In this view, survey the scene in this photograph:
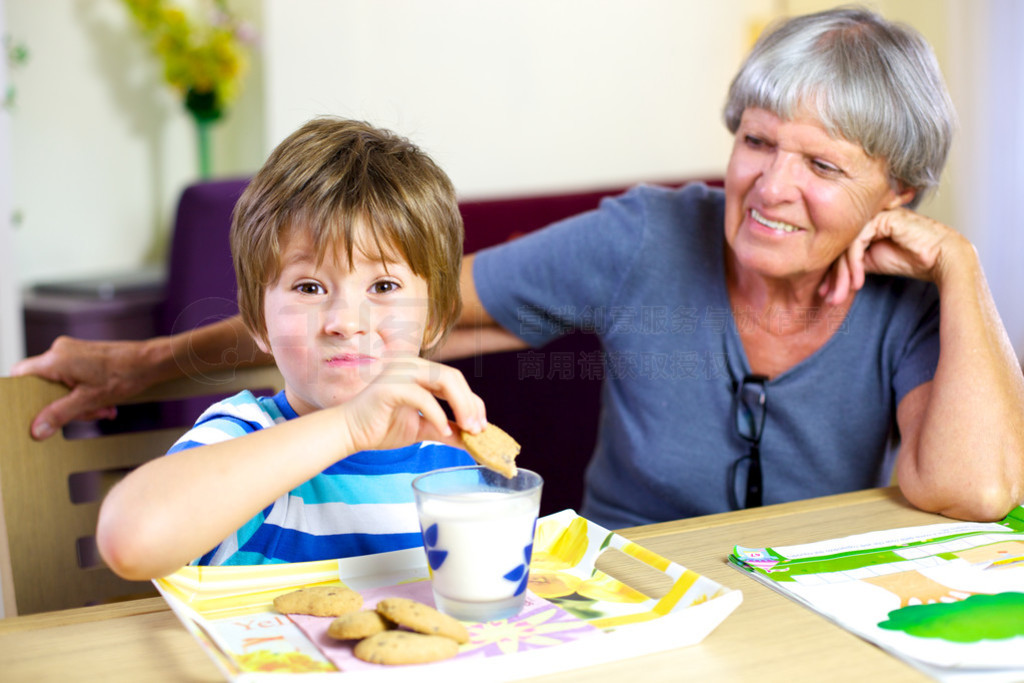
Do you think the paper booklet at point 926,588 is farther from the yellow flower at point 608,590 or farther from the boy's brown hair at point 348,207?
the boy's brown hair at point 348,207

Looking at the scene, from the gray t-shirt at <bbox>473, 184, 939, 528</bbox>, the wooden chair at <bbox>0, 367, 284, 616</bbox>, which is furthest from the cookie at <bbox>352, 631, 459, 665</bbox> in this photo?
the gray t-shirt at <bbox>473, 184, 939, 528</bbox>

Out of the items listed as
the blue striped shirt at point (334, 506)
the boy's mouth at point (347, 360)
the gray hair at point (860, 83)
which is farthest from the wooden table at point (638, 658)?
the gray hair at point (860, 83)

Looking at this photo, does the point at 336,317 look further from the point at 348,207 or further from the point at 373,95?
the point at 373,95

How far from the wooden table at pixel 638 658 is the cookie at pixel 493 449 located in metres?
0.15

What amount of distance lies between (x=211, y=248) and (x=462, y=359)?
0.78 metres

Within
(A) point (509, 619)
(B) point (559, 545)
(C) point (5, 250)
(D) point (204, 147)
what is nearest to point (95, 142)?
(D) point (204, 147)

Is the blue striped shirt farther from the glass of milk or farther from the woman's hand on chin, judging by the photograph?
the woman's hand on chin

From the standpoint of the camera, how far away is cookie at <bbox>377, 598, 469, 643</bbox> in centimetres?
63

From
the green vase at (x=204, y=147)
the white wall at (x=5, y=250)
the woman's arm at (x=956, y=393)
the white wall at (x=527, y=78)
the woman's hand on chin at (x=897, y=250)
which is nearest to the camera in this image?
the woman's arm at (x=956, y=393)

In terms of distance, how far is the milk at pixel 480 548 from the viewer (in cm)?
66

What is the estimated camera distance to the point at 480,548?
66cm

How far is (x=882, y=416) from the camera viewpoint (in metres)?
1.28

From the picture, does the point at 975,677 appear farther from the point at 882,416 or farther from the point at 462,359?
the point at 462,359

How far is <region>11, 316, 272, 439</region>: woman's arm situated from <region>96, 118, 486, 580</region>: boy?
0.23 m
